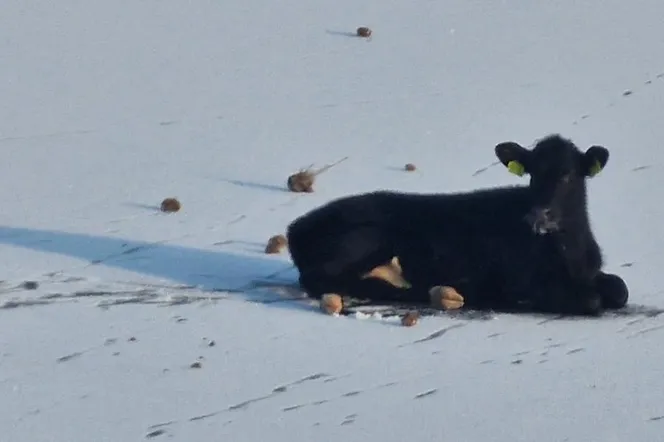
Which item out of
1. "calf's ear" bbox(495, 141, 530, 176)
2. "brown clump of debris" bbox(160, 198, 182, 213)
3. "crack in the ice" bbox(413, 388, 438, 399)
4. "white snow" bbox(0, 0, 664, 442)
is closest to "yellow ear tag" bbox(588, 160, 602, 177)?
"calf's ear" bbox(495, 141, 530, 176)

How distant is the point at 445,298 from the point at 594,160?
984mm

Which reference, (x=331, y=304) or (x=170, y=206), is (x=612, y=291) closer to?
(x=331, y=304)

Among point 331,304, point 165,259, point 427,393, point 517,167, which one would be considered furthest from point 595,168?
point 165,259

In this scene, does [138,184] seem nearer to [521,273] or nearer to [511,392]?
[521,273]

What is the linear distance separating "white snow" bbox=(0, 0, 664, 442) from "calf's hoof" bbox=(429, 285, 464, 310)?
7.0 inches

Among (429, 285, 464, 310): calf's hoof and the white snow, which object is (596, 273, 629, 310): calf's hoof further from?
(429, 285, 464, 310): calf's hoof

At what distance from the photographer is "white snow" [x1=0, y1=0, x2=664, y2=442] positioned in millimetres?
6176

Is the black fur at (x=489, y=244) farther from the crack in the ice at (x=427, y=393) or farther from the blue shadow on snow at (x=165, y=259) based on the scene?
the crack in the ice at (x=427, y=393)

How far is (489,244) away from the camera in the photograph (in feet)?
24.3

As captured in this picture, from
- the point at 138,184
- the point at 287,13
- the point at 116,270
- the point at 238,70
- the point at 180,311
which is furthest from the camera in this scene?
the point at 287,13

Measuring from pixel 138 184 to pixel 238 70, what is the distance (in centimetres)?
265

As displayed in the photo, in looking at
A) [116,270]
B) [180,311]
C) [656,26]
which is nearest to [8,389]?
[180,311]

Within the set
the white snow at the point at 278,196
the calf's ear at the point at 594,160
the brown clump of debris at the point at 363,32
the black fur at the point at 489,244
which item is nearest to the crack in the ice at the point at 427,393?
the white snow at the point at 278,196

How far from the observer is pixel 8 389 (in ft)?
20.7
